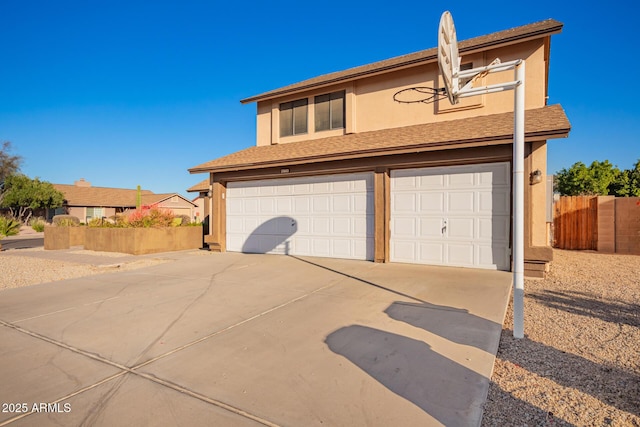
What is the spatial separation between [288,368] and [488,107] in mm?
9346

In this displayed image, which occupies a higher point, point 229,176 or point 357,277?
point 229,176

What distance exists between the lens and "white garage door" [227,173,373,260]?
9.98 m

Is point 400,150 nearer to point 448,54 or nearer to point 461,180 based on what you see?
point 461,180

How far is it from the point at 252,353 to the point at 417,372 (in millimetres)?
1751

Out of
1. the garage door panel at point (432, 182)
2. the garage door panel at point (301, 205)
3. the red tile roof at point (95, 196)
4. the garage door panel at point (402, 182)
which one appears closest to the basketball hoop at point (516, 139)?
the garage door panel at point (432, 182)

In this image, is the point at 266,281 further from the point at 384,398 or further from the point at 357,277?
the point at 384,398

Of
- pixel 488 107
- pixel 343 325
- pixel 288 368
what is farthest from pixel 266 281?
pixel 488 107

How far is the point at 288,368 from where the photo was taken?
3.38 metres

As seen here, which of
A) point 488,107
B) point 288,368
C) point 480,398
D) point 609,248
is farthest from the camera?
point 609,248

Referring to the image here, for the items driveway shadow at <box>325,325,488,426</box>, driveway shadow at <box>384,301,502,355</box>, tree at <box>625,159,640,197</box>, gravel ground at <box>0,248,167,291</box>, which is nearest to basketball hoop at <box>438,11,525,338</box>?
driveway shadow at <box>384,301,502,355</box>

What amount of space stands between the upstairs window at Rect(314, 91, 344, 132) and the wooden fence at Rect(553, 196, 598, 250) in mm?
9165

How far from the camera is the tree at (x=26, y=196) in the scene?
32.0 m

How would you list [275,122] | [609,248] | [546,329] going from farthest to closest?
[275,122] < [609,248] < [546,329]

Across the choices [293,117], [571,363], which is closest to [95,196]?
[293,117]
